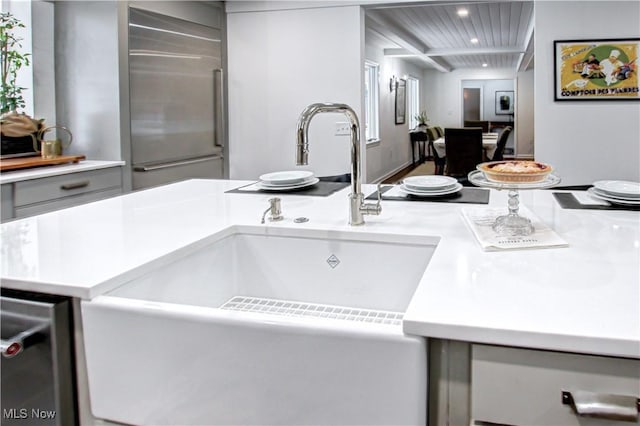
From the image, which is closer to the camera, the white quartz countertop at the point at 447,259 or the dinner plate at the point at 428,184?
the white quartz countertop at the point at 447,259

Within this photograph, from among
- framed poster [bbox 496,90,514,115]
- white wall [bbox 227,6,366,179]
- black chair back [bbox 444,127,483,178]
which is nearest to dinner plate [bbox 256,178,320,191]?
white wall [bbox 227,6,366,179]

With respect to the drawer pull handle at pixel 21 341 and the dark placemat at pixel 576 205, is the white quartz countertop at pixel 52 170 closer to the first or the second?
the drawer pull handle at pixel 21 341

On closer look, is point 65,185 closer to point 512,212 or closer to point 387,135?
point 512,212

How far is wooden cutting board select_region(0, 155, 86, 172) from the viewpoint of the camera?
2.85 metres

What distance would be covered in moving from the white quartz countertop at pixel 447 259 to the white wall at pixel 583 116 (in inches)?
96.0

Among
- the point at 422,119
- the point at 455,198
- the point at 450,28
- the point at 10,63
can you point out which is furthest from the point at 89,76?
the point at 422,119

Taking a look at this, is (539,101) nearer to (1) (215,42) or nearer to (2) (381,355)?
(1) (215,42)

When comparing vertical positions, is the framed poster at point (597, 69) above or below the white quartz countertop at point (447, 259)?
above

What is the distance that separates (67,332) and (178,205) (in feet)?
2.71

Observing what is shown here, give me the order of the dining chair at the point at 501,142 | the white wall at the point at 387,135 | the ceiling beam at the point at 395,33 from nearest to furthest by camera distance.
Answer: the ceiling beam at the point at 395,33 < the dining chair at the point at 501,142 < the white wall at the point at 387,135

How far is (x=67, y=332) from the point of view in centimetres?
98

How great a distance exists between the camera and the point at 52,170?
299 cm

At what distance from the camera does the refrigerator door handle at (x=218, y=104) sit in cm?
448

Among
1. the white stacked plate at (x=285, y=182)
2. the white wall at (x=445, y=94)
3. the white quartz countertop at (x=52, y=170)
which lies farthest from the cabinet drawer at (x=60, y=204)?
the white wall at (x=445, y=94)
